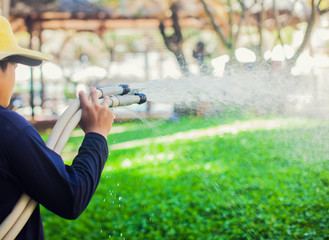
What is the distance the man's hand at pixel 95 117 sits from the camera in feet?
4.66

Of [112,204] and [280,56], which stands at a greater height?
[280,56]

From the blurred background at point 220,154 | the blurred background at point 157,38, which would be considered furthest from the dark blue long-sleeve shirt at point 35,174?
the blurred background at point 157,38

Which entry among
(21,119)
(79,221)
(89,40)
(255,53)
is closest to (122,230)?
(79,221)

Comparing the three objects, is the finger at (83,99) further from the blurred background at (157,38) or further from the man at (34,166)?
the blurred background at (157,38)

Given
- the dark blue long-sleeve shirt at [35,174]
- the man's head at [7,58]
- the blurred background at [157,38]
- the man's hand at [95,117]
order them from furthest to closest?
the blurred background at [157,38], the man's hand at [95,117], the man's head at [7,58], the dark blue long-sleeve shirt at [35,174]

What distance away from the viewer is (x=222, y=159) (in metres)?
7.02

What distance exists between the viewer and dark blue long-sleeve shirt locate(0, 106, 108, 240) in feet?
3.83

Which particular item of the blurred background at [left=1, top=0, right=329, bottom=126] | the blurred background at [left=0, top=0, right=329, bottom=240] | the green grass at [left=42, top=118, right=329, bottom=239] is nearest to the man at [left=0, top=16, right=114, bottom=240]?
the blurred background at [left=0, top=0, right=329, bottom=240]

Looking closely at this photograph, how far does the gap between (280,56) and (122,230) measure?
18.1ft

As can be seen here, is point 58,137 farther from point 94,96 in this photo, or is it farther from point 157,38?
point 157,38

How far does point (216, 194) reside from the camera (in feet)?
16.7

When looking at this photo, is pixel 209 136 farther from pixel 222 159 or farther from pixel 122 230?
pixel 122 230

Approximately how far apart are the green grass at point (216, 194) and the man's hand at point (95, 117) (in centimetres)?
91

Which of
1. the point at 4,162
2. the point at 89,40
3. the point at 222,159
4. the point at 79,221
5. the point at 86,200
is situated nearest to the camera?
the point at 4,162
